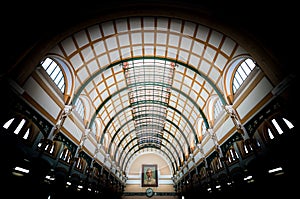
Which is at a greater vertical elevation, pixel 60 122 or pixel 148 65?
pixel 148 65

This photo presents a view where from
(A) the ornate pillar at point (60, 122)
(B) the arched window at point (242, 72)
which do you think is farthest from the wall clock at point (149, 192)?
(B) the arched window at point (242, 72)

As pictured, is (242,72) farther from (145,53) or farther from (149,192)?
(149,192)

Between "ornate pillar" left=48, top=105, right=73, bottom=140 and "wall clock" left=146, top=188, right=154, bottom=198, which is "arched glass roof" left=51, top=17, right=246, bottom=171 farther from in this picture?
"wall clock" left=146, top=188, right=154, bottom=198

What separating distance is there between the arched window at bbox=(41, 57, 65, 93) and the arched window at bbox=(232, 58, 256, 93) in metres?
16.1

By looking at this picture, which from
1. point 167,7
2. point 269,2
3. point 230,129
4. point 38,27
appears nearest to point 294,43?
point 269,2

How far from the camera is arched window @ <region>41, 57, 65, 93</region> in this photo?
12331 mm

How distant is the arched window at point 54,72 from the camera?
1233 cm

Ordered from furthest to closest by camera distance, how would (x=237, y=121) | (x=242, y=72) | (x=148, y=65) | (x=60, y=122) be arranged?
(x=148, y=65) → (x=242, y=72) → (x=237, y=121) → (x=60, y=122)

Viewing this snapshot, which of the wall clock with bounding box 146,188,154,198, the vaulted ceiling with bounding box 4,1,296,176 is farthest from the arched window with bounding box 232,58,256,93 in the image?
the wall clock with bounding box 146,188,154,198

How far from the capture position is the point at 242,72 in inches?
546

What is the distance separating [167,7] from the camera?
1109 cm

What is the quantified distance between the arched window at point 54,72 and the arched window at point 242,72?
1612 centimetres

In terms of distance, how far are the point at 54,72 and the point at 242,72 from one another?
53.9 feet

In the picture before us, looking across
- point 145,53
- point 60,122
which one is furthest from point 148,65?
point 60,122
